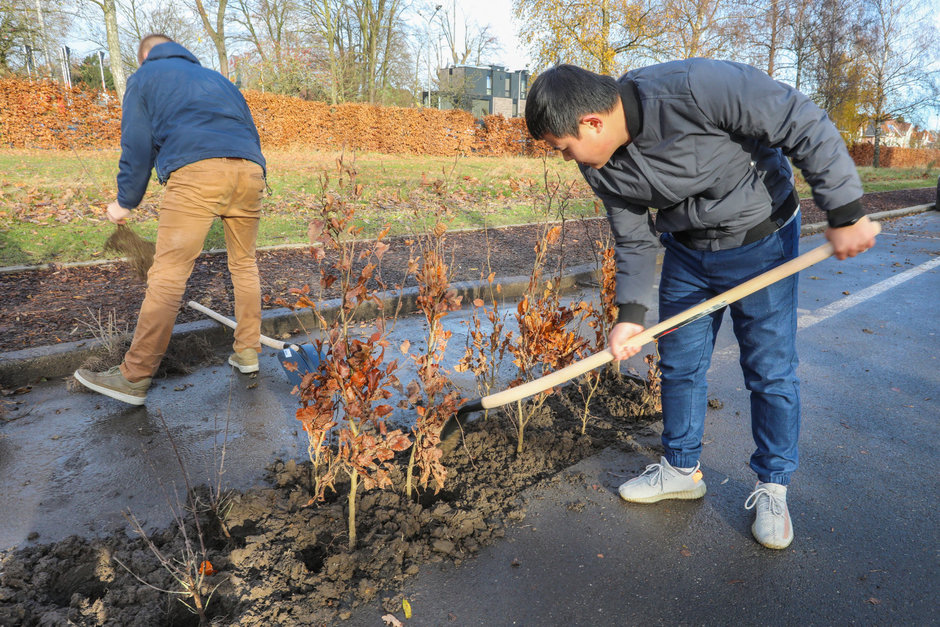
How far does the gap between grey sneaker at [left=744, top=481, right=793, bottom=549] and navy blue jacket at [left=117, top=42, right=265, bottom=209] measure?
10.7ft

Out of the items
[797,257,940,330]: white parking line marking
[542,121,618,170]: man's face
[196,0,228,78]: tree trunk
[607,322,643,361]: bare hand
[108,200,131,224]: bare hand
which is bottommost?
[797,257,940,330]: white parking line marking

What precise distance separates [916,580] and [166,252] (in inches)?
151

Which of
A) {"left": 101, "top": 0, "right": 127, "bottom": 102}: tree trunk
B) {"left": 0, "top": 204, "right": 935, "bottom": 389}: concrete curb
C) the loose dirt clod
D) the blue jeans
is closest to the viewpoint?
the blue jeans

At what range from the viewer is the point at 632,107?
2029 mm

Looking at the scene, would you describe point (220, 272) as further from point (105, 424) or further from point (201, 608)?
point (201, 608)

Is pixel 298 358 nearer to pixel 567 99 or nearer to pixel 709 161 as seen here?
pixel 567 99

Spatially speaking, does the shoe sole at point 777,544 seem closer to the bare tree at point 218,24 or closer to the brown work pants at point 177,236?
the brown work pants at point 177,236

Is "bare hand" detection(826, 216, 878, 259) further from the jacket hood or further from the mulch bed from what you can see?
the jacket hood

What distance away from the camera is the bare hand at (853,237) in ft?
6.21

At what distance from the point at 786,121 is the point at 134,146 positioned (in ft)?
10.9

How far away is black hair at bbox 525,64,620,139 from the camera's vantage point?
1941 mm

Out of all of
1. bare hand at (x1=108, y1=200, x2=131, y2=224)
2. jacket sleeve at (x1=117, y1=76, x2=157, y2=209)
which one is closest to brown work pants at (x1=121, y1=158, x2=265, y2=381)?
jacket sleeve at (x1=117, y1=76, x2=157, y2=209)

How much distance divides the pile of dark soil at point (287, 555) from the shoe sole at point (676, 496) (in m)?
0.39

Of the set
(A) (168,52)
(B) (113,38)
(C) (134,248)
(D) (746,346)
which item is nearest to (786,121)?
(D) (746,346)
